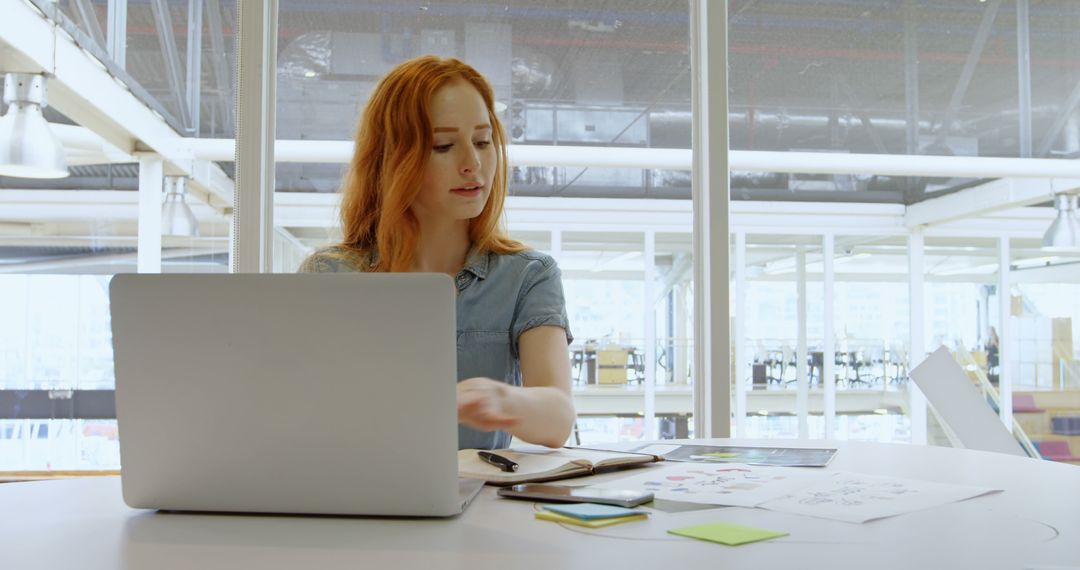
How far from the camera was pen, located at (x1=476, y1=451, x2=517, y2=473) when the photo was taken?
1.25m

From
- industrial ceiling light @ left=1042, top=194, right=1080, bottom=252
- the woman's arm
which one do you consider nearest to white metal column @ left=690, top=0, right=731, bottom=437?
the woman's arm

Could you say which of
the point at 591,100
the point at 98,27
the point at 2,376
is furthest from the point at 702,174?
the point at 2,376

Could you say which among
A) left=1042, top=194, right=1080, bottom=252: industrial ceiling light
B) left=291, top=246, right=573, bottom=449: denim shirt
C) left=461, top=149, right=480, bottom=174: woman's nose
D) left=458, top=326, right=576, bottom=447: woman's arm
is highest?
left=1042, top=194, right=1080, bottom=252: industrial ceiling light

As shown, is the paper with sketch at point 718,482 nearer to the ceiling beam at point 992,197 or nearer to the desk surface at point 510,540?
the desk surface at point 510,540

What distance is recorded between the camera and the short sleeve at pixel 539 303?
1808 mm

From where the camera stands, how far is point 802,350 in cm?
430

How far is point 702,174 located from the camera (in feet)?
8.71

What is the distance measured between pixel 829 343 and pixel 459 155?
3157 millimetres

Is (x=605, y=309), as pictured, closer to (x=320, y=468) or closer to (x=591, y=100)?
(x=591, y=100)

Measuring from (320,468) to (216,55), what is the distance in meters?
2.00

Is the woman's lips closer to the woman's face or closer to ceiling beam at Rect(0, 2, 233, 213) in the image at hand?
the woman's face

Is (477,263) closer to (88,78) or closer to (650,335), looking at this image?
(88,78)

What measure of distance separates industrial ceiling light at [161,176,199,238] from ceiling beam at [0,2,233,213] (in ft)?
0.12

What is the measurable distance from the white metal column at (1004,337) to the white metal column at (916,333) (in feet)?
1.64
